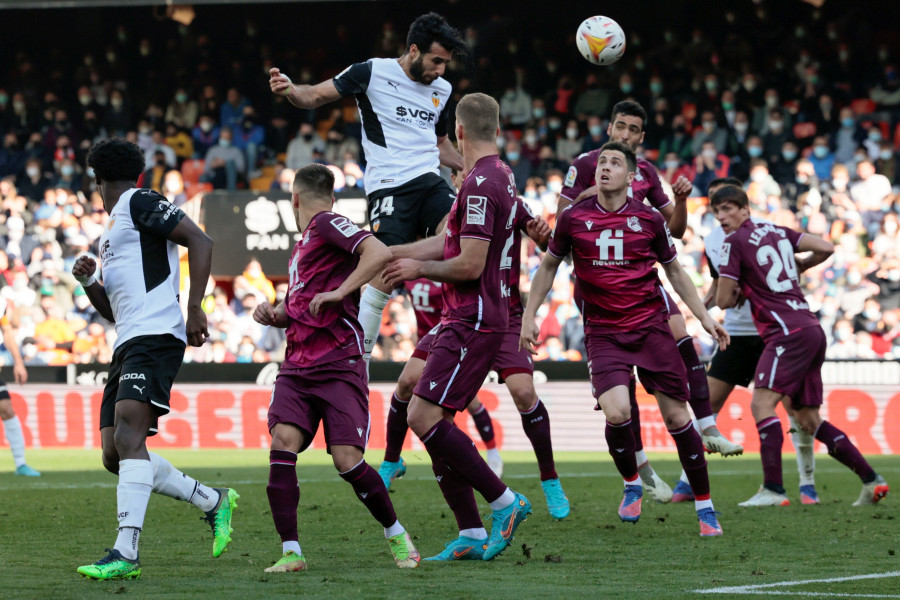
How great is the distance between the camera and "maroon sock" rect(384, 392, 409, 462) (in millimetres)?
9305

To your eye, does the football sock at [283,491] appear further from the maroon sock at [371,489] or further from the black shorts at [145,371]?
the black shorts at [145,371]

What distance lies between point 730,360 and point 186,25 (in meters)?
19.6

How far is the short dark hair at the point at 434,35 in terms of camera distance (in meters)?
8.14

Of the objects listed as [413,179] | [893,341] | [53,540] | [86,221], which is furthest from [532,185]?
[53,540]

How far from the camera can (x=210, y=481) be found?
11.8 meters

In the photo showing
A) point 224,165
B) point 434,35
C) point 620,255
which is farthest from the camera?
point 224,165

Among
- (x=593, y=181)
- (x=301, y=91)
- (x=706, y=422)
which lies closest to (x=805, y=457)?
(x=706, y=422)

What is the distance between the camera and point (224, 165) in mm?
23516

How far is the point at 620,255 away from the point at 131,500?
334cm

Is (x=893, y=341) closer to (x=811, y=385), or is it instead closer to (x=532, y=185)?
(x=532, y=185)

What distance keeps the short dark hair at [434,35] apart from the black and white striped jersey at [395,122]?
25 centimetres

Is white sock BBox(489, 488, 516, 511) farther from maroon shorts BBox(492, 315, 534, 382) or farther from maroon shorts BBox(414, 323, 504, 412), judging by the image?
maroon shorts BBox(492, 315, 534, 382)

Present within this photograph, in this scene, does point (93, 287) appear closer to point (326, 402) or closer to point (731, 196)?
point (326, 402)

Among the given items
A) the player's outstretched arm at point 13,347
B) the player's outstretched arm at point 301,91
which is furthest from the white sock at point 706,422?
the player's outstretched arm at point 13,347
